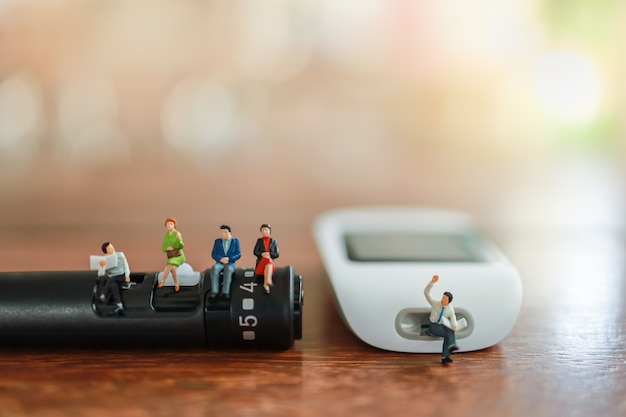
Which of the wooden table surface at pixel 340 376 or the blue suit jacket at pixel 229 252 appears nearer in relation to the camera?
the wooden table surface at pixel 340 376

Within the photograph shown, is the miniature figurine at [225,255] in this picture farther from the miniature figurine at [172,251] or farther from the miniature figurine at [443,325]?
the miniature figurine at [443,325]

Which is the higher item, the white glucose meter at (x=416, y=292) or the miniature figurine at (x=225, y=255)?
the miniature figurine at (x=225, y=255)

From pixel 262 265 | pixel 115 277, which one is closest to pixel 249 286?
pixel 262 265

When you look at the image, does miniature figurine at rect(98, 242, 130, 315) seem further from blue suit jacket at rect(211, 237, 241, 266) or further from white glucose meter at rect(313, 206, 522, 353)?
white glucose meter at rect(313, 206, 522, 353)

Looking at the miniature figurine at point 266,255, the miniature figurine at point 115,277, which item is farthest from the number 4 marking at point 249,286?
the miniature figurine at point 115,277

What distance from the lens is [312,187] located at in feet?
4.09

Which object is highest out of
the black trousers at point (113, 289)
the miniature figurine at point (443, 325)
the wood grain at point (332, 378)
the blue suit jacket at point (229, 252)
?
the blue suit jacket at point (229, 252)

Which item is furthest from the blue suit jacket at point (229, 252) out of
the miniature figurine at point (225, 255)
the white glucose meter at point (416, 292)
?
the white glucose meter at point (416, 292)

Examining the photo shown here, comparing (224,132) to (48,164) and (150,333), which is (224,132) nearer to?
(48,164)

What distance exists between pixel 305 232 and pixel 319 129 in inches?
8.0

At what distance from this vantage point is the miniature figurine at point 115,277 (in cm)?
60

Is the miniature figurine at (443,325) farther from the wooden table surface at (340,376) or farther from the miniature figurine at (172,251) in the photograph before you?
the miniature figurine at (172,251)

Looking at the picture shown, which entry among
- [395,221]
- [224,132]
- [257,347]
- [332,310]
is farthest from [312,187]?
[257,347]

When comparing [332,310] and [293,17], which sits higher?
[293,17]
